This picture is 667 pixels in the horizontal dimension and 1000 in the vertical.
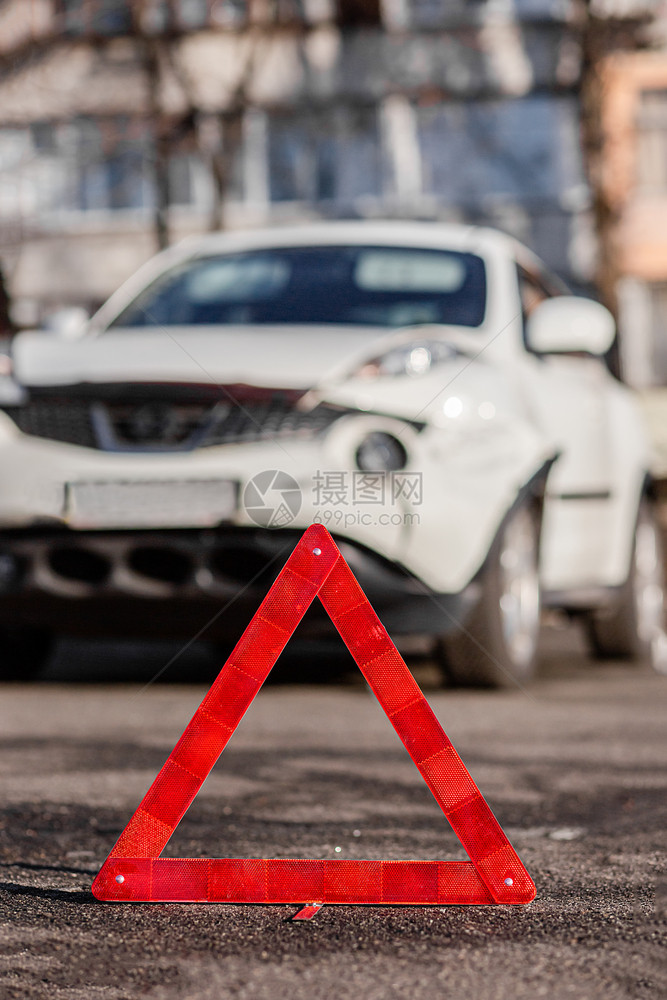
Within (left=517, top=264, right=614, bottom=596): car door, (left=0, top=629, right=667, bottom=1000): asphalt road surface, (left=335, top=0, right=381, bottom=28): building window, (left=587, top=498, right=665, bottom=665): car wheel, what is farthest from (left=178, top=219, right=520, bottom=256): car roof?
(left=335, top=0, right=381, bottom=28): building window

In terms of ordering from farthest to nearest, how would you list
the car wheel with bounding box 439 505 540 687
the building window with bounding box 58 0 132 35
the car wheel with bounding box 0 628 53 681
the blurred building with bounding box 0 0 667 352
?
1. the blurred building with bounding box 0 0 667 352
2. the building window with bounding box 58 0 132 35
3. the car wheel with bounding box 0 628 53 681
4. the car wheel with bounding box 439 505 540 687

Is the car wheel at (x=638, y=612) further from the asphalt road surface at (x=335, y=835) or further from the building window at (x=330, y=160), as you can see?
the building window at (x=330, y=160)

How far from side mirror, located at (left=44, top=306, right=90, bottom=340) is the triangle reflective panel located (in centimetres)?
351

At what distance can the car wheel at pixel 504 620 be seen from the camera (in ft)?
19.5

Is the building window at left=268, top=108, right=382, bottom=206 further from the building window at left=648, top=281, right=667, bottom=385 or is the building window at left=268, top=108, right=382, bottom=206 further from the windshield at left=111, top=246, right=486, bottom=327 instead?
the windshield at left=111, top=246, right=486, bottom=327

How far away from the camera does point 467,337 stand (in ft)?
20.5

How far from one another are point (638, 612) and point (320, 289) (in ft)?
7.19

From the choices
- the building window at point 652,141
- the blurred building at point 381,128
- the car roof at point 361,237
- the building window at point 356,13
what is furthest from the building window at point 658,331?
the car roof at point 361,237

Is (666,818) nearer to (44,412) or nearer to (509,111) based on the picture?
(44,412)

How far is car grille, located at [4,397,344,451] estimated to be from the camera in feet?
18.4

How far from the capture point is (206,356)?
5.91 m

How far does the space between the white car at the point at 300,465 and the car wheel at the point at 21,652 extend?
2.31 ft

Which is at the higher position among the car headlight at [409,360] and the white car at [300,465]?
the car headlight at [409,360]

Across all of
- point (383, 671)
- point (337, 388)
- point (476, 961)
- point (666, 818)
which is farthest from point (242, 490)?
point (476, 961)
